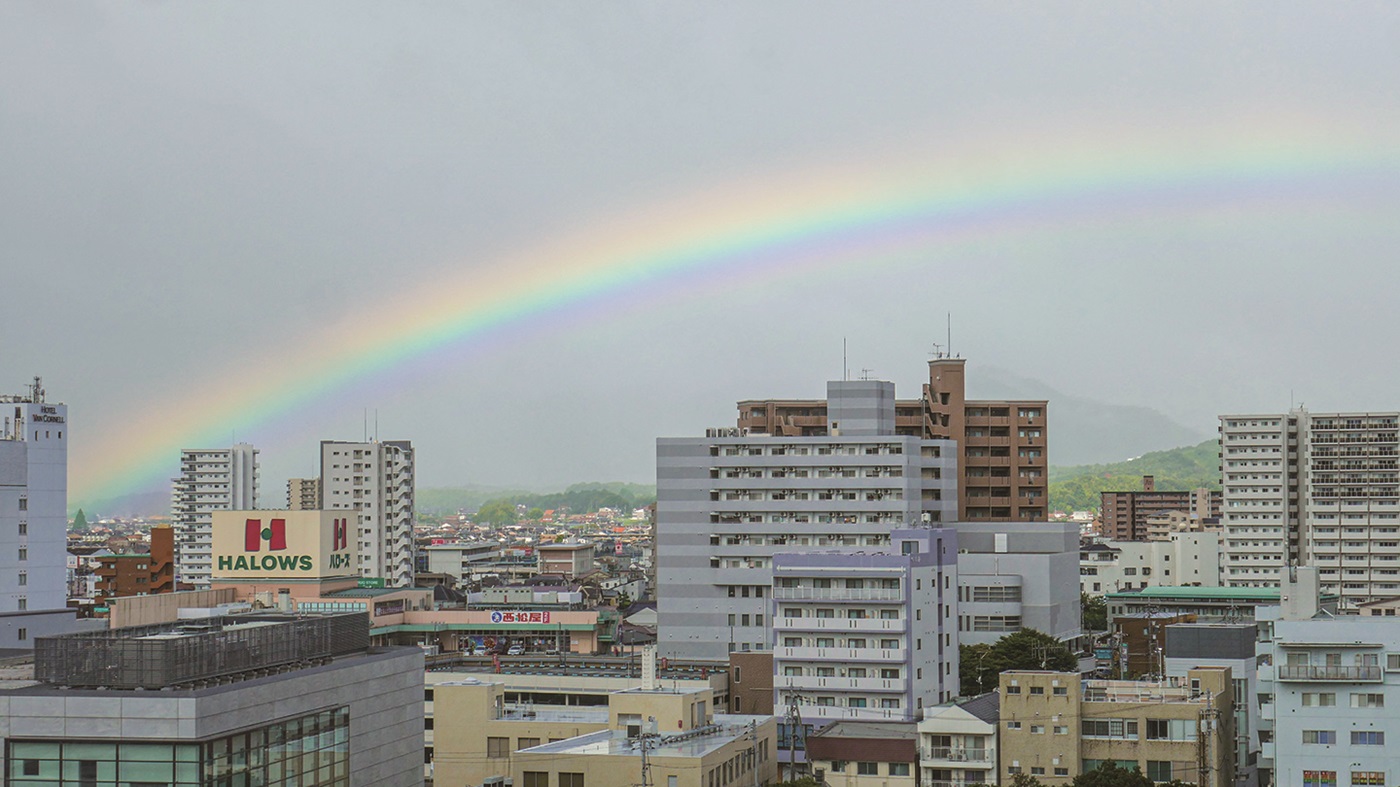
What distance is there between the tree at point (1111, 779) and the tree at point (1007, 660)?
2077 cm

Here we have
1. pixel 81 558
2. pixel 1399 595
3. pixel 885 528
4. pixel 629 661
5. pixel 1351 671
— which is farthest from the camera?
pixel 81 558

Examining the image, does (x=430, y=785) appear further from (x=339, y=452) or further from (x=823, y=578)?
(x=339, y=452)

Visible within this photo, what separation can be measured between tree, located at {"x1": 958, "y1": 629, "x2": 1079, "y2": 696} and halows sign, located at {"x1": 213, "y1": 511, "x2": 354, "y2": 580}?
32.2m

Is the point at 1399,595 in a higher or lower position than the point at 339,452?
lower

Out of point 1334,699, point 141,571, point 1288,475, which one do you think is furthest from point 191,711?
point 141,571

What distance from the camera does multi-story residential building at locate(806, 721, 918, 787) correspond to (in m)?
42.8

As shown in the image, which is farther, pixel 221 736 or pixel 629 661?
pixel 629 661

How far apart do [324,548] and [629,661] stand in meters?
25.0

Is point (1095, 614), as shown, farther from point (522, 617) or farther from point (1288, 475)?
point (522, 617)

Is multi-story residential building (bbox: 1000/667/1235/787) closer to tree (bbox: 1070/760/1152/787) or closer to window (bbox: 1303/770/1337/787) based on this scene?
tree (bbox: 1070/760/1152/787)

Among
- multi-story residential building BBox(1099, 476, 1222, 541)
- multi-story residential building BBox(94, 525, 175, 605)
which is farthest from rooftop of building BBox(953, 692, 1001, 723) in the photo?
multi-story residential building BBox(1099, 476, 1222, 541)

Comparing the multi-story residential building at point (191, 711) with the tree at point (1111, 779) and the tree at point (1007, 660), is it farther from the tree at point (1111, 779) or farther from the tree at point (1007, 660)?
the tree at point (1007, 660)

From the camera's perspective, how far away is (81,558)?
138750 millimetres

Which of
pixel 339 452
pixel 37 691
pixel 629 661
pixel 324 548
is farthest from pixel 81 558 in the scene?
pixel 37 691
